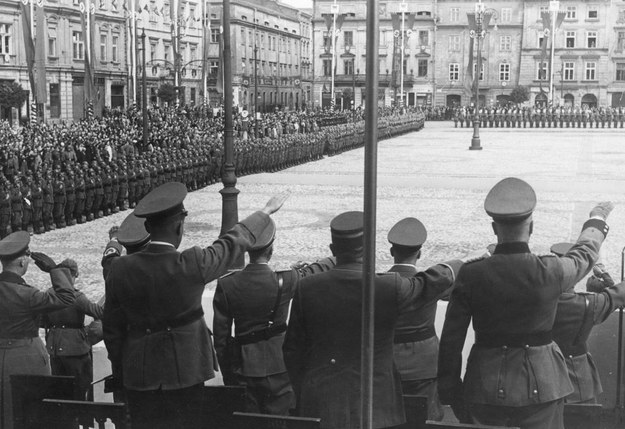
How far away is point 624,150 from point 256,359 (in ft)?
121

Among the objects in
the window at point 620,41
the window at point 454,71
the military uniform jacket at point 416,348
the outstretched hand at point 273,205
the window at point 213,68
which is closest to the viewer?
the outstretched hand at point 273,205

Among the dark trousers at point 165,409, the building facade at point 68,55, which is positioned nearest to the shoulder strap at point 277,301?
the dark trousers at point 165,409

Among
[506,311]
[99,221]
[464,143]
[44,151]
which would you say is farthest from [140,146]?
[506,311]

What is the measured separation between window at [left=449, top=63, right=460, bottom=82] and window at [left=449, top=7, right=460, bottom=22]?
4.76 meters

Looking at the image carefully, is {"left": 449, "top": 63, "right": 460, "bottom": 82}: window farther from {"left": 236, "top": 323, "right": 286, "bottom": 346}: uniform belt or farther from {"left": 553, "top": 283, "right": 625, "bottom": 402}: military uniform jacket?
{"left": 236, "top": 323, "right": 286, "bottom": 346}: uniform belt

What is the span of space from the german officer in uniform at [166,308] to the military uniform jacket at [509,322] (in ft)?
3.86

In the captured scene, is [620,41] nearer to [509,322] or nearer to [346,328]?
[509,322]

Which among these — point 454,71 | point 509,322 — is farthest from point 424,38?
point 509,322

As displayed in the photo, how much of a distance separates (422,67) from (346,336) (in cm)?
8145

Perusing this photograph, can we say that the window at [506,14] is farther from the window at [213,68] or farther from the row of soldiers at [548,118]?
the window at [213,68]

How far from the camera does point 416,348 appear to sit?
5.23m

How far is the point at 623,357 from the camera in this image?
6.90 m

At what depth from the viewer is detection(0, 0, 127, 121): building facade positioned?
151ft

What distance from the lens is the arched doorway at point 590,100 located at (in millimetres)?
81000
